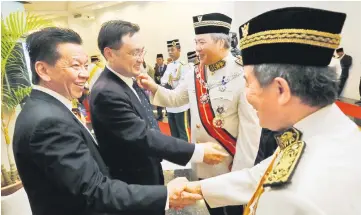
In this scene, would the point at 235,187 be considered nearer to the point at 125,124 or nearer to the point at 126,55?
the point at 125,124

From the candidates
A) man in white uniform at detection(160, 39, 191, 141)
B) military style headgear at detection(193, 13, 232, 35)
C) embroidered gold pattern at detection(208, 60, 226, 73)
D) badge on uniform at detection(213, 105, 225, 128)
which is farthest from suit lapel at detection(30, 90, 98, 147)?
man in white uniform at detection(160, 39, 191, 141)

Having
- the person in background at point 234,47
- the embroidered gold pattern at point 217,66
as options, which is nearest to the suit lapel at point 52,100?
the embroidered gold pattern at point 217,66

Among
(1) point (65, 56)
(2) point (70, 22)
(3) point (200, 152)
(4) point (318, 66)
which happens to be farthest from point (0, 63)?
(2) point (70, 22)

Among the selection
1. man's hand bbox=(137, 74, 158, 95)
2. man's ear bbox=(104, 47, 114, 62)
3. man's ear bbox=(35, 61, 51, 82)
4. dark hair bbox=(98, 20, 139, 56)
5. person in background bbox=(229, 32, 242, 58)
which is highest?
dark hair bbox=(98, 20, 139, 56)

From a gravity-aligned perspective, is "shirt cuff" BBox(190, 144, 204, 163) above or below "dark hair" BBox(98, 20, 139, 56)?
below

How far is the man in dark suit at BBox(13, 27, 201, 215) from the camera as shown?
105 centimetres

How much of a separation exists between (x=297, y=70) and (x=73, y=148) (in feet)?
2.57

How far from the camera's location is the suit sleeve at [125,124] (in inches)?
62.6

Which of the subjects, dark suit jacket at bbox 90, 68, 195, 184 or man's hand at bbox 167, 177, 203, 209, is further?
dark suit jacket at bbox 90, 68, 195, 184

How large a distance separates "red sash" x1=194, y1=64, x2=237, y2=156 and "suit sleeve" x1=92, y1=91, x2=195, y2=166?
481 millimetres

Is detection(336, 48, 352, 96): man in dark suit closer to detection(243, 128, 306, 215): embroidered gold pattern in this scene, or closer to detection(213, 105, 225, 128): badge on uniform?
detection(213, 105, 225, 128): badge on uniform

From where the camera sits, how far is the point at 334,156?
71 cm

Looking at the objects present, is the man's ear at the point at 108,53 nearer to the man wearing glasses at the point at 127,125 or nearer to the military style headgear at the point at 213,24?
the man wearing glasses at the point at 127,125

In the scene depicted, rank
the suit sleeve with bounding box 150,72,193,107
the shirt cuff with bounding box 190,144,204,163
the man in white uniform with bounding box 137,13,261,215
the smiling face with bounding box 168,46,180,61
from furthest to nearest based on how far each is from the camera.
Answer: the smiling face with bounding box 168,46,180,61
the suit sleeve with bounding box 150,72,193,107
the man in white uniform with bounding box 137,13,261,215
the shirt cuff with bounding box 190,144,204,163
